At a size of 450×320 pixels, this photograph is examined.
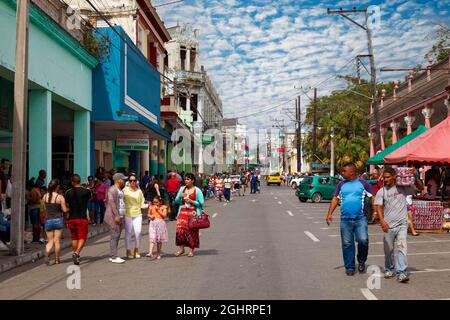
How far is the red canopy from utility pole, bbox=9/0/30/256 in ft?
36.4

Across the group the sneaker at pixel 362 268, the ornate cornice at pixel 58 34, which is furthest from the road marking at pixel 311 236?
the ornate cornice at pixel 58 34

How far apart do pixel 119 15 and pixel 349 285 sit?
86.2ft

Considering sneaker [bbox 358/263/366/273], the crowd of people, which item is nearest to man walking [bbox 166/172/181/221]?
the crowd of people

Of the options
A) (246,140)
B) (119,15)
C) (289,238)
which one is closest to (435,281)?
(289,238)

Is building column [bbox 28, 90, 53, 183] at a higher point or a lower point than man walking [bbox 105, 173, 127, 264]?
higher

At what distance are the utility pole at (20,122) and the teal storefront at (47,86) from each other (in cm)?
119

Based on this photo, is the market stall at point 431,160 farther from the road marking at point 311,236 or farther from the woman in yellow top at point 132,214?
the woman in yellow top at point 132,214

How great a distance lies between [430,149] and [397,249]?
30.6 ft

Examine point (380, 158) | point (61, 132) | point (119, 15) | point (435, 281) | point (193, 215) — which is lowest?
point (435, 281)

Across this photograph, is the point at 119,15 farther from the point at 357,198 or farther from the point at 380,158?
the point at 357,198

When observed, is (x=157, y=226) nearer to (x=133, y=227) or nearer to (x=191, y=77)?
(x=133, y=227)

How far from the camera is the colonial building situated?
28.5 metres

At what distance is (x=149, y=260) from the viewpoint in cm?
1115

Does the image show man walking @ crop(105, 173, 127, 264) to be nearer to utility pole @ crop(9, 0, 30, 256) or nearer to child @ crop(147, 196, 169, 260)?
child @ crop(147, 196, 169, 260)
